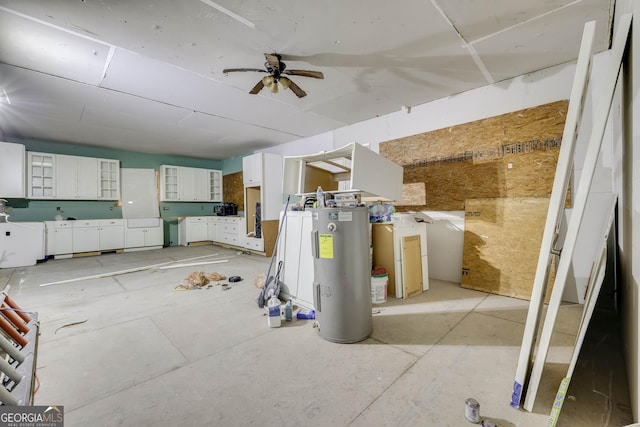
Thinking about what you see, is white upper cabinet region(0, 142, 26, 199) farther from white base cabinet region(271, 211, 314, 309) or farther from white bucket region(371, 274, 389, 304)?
white bucket region(371, 274, 389, 304)

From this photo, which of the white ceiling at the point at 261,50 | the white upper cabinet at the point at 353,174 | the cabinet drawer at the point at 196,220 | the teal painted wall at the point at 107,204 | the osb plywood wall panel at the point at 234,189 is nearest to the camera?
the white ceiling at the point at 261,50

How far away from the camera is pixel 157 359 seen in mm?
1838

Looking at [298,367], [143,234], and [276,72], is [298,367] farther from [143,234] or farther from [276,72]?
[143,234]

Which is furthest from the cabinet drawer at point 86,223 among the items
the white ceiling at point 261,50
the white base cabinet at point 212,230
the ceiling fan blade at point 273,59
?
the ceiling fan blade at point 273,59

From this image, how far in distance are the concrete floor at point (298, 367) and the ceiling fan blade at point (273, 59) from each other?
255 cm

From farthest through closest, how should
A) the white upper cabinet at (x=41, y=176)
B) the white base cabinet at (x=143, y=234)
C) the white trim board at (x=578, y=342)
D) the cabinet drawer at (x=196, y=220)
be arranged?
the cabinet drawer at (x=196, y=220)
the white base cabinet at (x=143, y=234)
the white upper cabinet at (x=41, y=176)
the white trim board at (x=578, y=342)

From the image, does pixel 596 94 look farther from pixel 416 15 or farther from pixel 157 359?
pixel 157 359

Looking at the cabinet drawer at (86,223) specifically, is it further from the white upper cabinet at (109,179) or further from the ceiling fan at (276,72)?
the ceiling fan at (276,72)

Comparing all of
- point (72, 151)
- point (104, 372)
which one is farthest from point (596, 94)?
point (72, 151)

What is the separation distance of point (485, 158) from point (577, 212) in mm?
2354

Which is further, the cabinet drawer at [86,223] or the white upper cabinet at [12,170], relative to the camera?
the cabinet drawer at [86,223]

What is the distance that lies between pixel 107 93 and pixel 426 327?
15.9 ft

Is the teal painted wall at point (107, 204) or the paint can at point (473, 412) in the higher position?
the teal painted wall at point (107, 204)

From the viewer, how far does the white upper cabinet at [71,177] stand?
18.4ft
